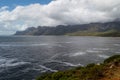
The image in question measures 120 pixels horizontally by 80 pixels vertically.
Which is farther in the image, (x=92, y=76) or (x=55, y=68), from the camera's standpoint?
(x=55, y=68)

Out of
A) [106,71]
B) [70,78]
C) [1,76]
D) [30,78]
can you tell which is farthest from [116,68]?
[1,76]

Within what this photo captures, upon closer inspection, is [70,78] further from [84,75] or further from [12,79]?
[12,79]

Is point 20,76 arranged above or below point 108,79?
below

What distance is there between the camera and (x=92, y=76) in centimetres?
2511

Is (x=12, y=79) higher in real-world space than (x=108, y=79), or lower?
lower

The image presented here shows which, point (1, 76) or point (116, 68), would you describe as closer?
point (116, 68)

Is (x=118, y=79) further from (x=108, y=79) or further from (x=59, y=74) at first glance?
(x=59, y=74)

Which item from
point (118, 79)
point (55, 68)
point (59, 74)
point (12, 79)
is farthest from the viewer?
point (55, 68)

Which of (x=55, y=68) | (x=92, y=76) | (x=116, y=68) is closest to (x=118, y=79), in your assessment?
(x=92, y=76)

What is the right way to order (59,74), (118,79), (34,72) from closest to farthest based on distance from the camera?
(118,79) < (59,74) < (34,72)

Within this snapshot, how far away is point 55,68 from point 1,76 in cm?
1707

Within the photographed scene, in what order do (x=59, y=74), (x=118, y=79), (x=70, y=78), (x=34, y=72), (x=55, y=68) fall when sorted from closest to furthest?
1. (x=118, y=79)
2. (x=70, y=78)
3. (x=59, y=74)
4. (x=34, y=72)
5. (x=55, y=68)

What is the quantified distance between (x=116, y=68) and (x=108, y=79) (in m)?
5.97

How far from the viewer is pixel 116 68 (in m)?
29.9
